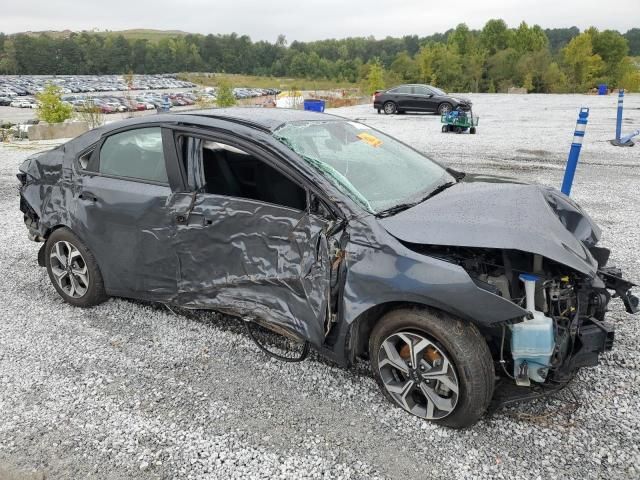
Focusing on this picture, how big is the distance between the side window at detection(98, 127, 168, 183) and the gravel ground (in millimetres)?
1165

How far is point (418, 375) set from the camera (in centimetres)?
272

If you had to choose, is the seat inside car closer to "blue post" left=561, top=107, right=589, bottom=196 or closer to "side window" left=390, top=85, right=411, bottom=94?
"blue post" left=561, top=107, right=589, bottom=196

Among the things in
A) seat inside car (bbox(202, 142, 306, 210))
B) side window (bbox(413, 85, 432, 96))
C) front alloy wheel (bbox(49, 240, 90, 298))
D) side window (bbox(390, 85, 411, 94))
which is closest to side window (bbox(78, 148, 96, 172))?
front alloy wheel (bbox(49, 240, 90, 298))

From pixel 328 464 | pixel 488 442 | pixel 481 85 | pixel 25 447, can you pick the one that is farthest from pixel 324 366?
pixel 481 85

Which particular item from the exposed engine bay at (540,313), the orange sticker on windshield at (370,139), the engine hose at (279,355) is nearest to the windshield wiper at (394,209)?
the exposed engine bay at (540,313)

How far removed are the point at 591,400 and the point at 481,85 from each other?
73.6 metres

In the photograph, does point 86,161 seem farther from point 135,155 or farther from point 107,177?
point 135,155

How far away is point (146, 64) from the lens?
151 m

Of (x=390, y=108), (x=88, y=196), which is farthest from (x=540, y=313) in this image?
(x=390, y=108)

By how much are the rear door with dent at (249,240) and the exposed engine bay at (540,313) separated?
0.67 metres

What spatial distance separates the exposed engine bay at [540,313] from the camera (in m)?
2.50

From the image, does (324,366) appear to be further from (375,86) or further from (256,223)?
(375,86)

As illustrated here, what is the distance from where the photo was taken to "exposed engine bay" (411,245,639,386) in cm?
250

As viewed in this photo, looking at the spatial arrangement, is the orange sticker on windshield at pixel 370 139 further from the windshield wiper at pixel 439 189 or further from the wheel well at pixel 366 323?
the wheel well at pixel 366 323
